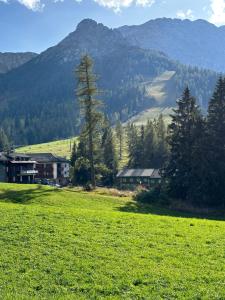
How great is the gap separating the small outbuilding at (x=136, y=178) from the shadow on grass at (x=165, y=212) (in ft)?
192

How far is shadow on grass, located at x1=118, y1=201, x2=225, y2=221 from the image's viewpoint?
155ft

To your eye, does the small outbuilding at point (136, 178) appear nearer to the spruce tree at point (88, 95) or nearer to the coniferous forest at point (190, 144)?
the coniferous forest at point (190, 144)

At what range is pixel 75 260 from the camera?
20.5 meters

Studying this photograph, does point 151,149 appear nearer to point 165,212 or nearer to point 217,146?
point 217,146

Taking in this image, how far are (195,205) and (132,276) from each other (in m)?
41.0

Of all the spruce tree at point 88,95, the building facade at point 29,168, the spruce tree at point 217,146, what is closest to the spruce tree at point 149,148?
the building facade at point 29,168

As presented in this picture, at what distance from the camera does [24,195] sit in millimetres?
47062

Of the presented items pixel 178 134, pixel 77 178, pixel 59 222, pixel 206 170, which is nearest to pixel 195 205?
pixel 206 170

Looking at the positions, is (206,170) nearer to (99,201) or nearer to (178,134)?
(178,134)

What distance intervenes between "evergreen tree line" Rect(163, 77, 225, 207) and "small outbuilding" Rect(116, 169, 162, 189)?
45.9 meters

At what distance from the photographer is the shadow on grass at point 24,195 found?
44.5 metres

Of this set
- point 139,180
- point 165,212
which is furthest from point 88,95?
point 139,180

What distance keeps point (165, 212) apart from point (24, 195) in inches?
606

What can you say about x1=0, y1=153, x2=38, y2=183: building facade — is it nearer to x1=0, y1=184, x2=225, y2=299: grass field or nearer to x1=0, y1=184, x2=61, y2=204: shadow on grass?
x1=0, y1=184, x2=61, y2=204: shadow on grass
